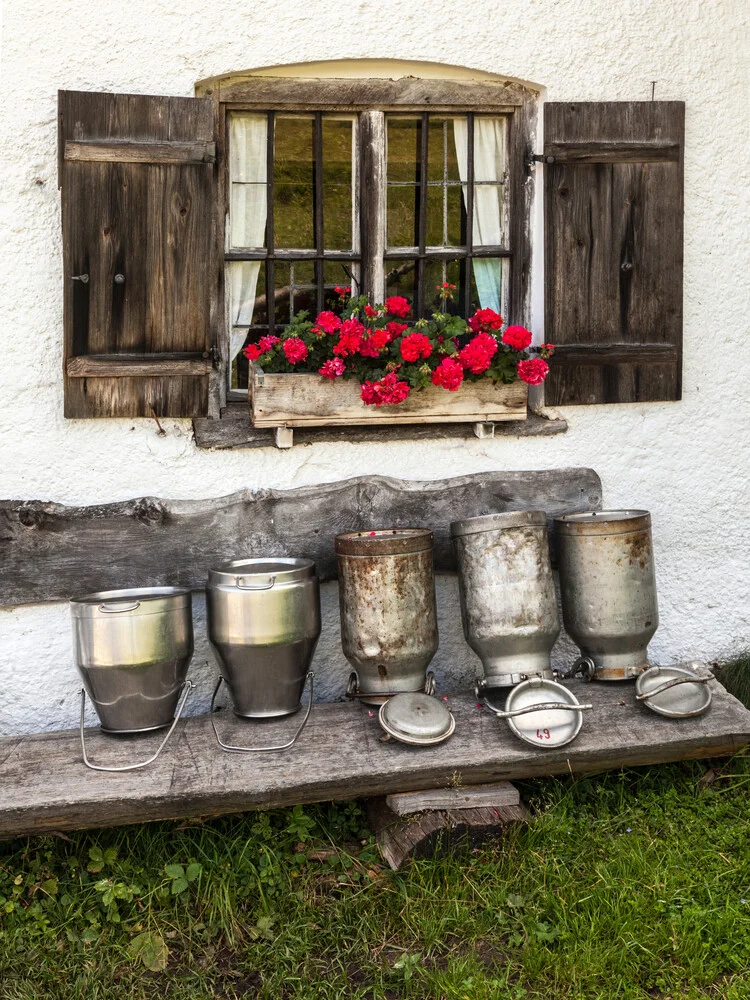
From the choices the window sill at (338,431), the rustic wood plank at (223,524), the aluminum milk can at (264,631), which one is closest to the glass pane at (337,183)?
the window sill at (338,431)

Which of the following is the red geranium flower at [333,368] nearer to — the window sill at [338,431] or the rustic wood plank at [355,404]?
the rustic wood plank at [355,404]

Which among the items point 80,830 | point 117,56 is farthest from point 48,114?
point 80,830

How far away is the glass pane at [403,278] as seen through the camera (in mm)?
4012

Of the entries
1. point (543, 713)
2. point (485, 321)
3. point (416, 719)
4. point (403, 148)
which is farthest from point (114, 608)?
point (403, 148)

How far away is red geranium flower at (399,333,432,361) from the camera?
357 cm

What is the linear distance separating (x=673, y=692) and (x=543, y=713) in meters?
0.56

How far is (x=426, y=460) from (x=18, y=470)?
1.58 meters

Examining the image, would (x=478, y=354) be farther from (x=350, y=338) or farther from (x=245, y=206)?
(x=245, y=206)

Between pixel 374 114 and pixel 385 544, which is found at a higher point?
pixel 374 114

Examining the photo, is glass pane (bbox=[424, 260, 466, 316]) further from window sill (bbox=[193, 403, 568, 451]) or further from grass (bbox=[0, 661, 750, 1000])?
grass (bbox=[0, 661, 750, 1000])

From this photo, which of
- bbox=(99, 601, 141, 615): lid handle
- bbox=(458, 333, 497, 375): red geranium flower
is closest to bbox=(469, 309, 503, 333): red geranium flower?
bbox=(458, 333, 497, 375): red geranium flower

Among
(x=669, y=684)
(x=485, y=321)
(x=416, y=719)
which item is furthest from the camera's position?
(x=485, y=321)

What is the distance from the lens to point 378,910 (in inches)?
119

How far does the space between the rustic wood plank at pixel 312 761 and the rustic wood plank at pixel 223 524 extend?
0.57 metres
